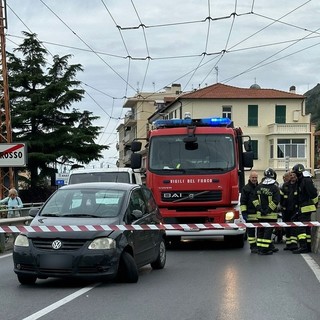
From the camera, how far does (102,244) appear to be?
27.1ft

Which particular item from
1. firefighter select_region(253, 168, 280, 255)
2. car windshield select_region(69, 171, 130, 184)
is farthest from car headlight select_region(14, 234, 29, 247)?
car windshield select_region(69, 171, 130, 184)

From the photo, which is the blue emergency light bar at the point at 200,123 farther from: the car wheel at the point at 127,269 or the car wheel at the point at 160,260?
the car wheel at the point at 127,269

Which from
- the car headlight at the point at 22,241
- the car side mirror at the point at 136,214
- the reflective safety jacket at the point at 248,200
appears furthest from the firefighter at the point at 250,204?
the car headlight at the point at 22,241

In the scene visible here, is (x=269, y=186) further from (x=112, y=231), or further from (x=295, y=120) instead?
(x=295, y=120)

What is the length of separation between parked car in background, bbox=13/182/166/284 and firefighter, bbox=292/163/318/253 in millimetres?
4475

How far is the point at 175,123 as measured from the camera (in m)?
15.1

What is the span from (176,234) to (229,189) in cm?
164

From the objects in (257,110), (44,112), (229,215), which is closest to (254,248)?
(229,215)

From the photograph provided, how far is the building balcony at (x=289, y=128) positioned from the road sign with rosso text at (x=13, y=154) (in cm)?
3875

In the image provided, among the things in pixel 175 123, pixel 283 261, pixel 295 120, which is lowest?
pixel 283 261

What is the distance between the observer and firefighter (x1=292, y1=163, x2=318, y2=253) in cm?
1320

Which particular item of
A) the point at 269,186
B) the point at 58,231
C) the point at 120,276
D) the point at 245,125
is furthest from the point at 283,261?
the point at 245,125

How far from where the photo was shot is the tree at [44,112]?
45.6 metres

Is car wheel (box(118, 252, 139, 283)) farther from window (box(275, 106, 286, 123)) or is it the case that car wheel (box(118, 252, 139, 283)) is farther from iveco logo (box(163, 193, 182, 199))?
window (box(275, 106, 286, 123))
